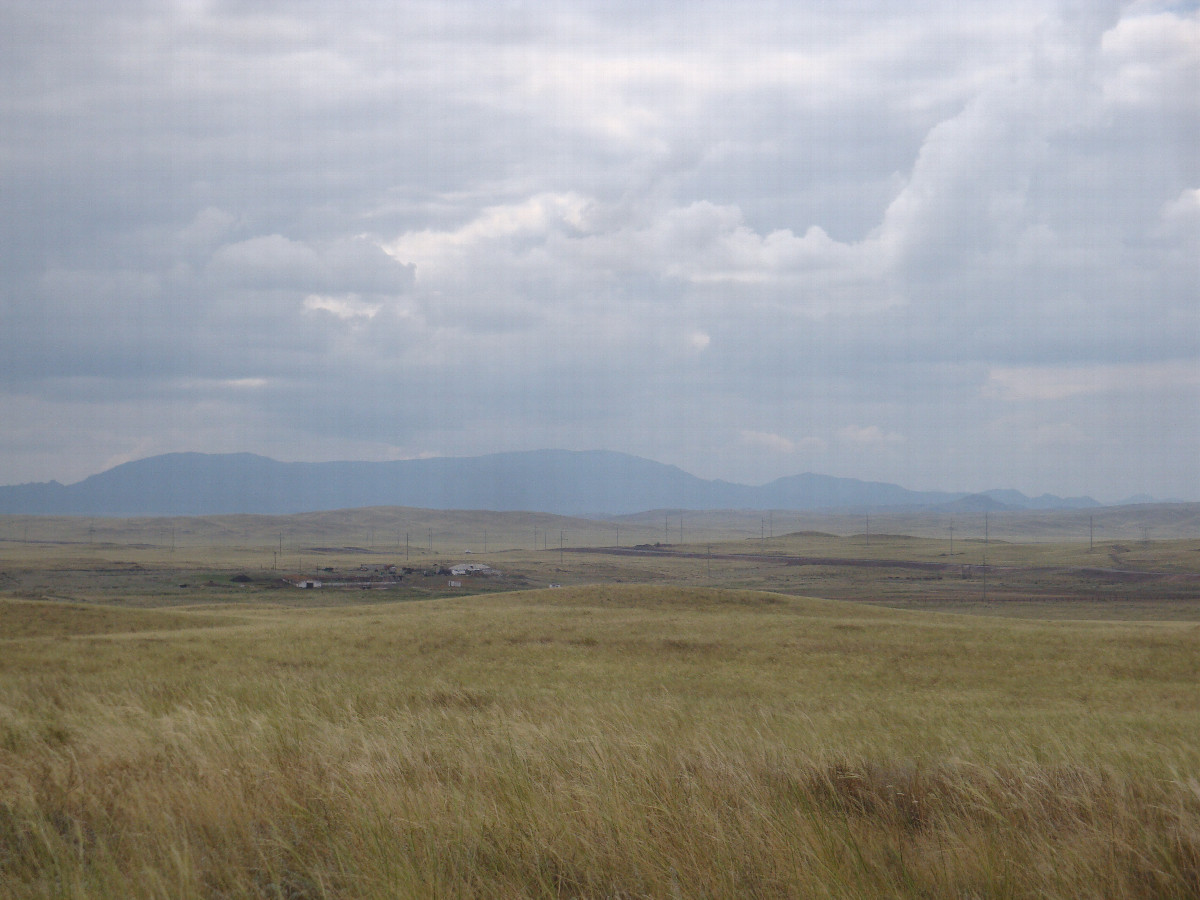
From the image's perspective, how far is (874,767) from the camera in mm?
7633

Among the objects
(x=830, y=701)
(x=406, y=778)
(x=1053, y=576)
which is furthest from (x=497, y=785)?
(x=1053, y=576)

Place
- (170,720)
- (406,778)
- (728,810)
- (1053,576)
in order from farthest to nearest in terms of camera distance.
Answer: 1. (1053,576)
2. (170,720)
3. (406,778)
4. (728,810)

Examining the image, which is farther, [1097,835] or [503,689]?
[503,689]

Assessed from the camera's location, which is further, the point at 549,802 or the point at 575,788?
the point at 575,788

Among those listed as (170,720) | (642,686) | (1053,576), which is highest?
(170,720)

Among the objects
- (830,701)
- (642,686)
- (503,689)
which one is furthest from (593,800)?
(642,686)

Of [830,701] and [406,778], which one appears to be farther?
[830,701]

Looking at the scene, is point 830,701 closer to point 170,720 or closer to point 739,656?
point 739,656

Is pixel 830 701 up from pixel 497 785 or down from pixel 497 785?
down

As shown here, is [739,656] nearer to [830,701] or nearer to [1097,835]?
[830,701]

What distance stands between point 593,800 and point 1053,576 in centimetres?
15134

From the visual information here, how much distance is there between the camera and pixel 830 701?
20.7m

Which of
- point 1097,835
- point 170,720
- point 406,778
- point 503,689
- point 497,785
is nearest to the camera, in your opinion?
point 1097,835

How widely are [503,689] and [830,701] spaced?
752 cm
